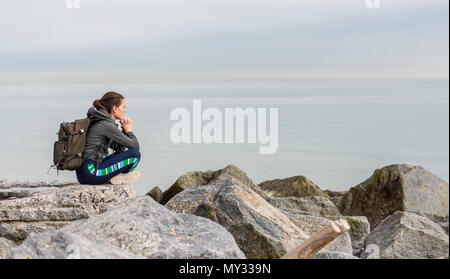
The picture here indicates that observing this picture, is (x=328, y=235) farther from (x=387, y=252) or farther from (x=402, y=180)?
(x=402, y=180)

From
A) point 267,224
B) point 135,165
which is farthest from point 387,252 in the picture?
point 135,165

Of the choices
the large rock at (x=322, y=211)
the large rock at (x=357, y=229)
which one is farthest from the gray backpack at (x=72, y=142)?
the large rock at (x=357, y=229)

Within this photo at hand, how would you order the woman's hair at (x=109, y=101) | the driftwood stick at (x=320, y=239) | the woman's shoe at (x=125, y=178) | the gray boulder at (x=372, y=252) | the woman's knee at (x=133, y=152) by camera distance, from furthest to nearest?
1. the woman's shoe at (x=125, y=178)
2. the woman's knee at (x=133, y=152)
3. the woman's hair at (x=109, y=101)
4. the gray boulder at (x=372, y=252)
5. the driftwood stick at (x=320, y=239)

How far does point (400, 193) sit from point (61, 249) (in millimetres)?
10302

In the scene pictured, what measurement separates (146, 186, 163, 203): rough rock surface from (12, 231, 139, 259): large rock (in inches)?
338

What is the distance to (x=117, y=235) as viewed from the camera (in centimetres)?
762

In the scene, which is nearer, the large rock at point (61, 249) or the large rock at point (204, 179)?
the large rock at point (61, 249)

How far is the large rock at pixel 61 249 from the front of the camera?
661cm

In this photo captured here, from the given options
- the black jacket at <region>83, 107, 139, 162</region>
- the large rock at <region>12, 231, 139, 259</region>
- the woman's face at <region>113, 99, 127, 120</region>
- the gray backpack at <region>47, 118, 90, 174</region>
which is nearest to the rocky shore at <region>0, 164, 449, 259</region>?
the large rock at <region>12, 231, 139, 259</region>

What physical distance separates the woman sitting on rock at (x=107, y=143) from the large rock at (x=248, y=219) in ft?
4.43

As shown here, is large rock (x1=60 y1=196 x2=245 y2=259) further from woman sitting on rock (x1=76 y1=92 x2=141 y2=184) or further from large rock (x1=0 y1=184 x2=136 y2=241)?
woman sitting on rock (x1=76 y1=92 x2=141 y2=184)

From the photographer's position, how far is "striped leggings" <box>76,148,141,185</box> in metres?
11.2

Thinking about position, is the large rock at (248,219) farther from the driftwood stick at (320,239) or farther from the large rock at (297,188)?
the large rock at (297,188)
